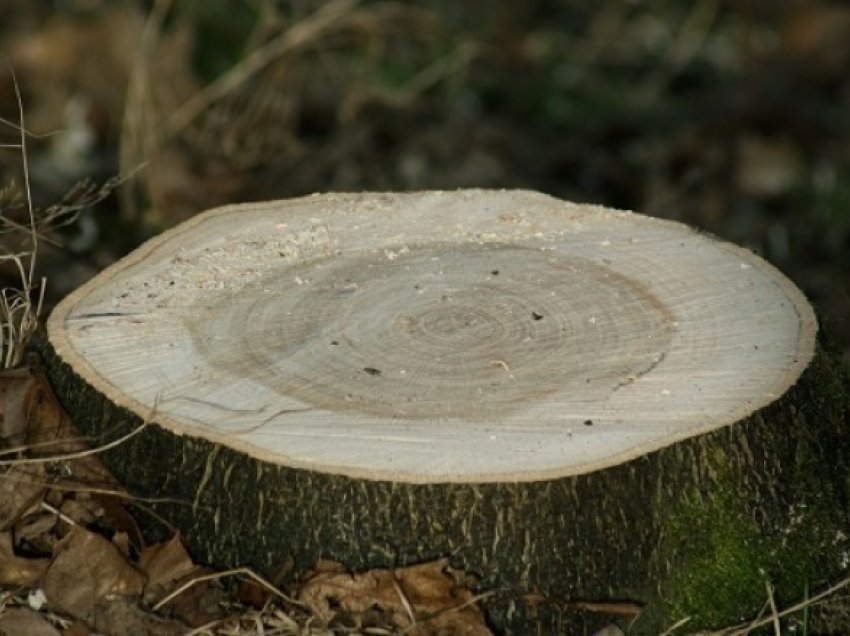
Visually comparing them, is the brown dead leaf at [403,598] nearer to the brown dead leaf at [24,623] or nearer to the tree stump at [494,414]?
the tree stump at [494,414]

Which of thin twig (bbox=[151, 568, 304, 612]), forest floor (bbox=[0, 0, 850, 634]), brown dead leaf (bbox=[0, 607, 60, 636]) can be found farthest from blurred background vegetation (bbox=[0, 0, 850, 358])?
thin twig (bbox=[151, 568, 304, 612])

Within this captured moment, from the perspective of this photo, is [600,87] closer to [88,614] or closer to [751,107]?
[751,107]

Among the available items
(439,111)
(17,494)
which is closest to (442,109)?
(439,111)

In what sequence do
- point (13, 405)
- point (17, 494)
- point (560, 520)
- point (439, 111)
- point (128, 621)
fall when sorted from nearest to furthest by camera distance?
1. point (560, 520)
2. point (128, 621)
3. point (17, 494)
4. point (13, 405)
5. point (439, 111)

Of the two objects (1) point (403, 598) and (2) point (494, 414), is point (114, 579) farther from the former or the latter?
(2) point (494, 414)

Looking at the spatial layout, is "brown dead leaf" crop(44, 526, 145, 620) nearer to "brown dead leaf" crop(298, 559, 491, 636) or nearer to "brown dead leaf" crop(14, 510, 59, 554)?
"brown dead leaf" crop(14, 510, 59, 554)

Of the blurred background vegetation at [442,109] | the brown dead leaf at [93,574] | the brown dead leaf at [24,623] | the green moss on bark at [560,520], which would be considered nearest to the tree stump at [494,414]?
the green moss on bark at [560,520]
